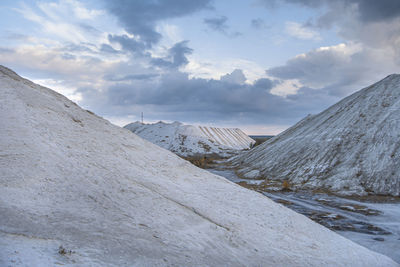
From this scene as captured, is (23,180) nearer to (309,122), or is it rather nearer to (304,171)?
(304,171)

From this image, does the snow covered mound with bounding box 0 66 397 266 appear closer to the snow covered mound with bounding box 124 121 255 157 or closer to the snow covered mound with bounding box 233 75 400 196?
the snow covered mound with bounding box 233 75 400 196

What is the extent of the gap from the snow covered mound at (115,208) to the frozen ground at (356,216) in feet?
8.54

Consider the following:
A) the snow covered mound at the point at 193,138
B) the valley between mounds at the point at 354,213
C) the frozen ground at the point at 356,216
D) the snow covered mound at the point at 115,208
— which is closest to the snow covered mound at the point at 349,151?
the valley between mounds at the point at 354,213

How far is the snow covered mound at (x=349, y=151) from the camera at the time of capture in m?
16.8

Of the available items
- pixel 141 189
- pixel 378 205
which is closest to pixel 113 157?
pixel 141 189

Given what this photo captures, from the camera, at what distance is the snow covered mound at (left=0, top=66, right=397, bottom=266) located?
12.6 feet

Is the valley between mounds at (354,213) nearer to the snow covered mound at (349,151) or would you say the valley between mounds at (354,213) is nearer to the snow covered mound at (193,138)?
the snow covered mound at (349,151)

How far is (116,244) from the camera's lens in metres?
3.94

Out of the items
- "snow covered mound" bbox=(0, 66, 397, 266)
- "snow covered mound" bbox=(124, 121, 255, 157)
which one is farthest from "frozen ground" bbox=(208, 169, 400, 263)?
"snow covered mound" bbox=(124, 121, 255, 157)

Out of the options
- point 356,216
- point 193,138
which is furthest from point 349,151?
point 193,138

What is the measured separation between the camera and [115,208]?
4.77 meters

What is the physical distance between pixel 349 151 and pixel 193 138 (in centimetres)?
3336

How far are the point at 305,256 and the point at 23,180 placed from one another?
5.01 metres

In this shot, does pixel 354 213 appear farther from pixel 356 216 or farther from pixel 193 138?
pixel 193 138
